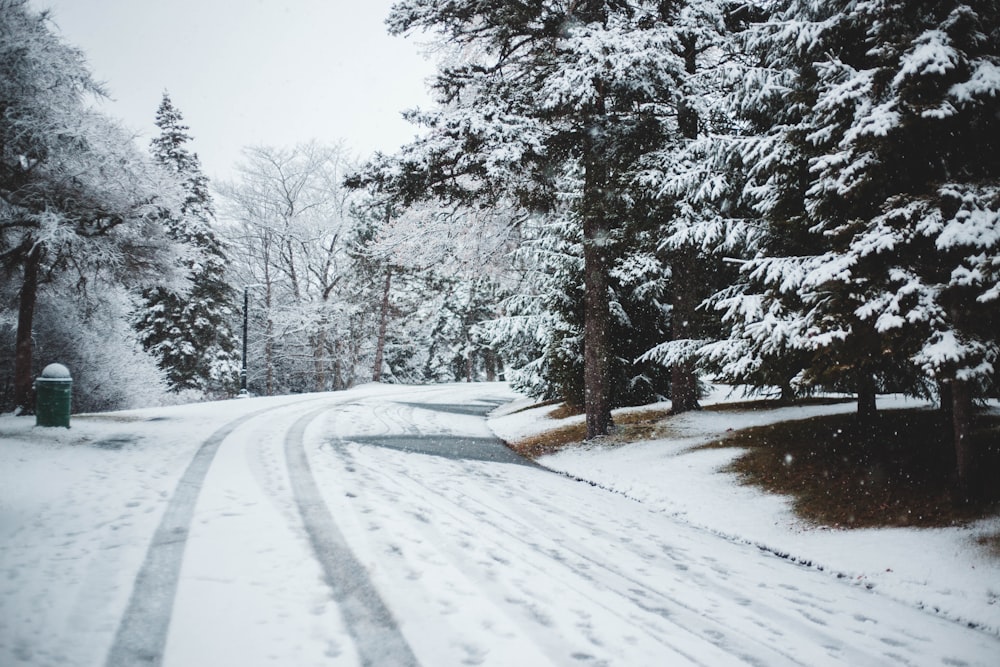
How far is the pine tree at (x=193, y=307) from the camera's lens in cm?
2744

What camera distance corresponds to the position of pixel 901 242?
18.4 ft

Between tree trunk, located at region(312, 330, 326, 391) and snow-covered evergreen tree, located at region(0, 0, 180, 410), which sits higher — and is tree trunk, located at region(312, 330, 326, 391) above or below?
below

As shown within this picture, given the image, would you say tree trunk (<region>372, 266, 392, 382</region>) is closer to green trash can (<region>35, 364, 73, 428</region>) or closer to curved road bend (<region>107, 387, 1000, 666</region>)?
green trash can (<region>35, 364, 73, 428</region>)

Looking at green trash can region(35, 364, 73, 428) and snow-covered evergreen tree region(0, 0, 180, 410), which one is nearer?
green trash can region(35, 364, 73, 428)

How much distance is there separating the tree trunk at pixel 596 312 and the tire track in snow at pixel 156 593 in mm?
7522

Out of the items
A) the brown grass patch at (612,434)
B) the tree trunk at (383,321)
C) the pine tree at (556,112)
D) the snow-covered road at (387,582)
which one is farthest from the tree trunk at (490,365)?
the snow-covered road at (387,582)

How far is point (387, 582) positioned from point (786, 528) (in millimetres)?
4760

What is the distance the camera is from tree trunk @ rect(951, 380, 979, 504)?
5762mm

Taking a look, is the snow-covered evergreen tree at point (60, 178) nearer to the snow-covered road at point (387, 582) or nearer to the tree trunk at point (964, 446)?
the snow-covered road at point (387, 582)

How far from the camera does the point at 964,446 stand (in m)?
5.84

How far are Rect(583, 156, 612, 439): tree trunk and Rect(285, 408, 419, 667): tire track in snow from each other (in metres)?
6.49

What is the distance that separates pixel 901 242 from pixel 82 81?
16385mm

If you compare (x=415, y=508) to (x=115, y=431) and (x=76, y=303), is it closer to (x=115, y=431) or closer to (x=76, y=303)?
(x=115, y=431)

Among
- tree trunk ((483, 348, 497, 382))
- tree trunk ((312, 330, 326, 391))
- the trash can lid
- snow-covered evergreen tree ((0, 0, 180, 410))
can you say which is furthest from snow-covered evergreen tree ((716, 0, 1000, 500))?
tree trunk ((483, 348, 497, 382))
